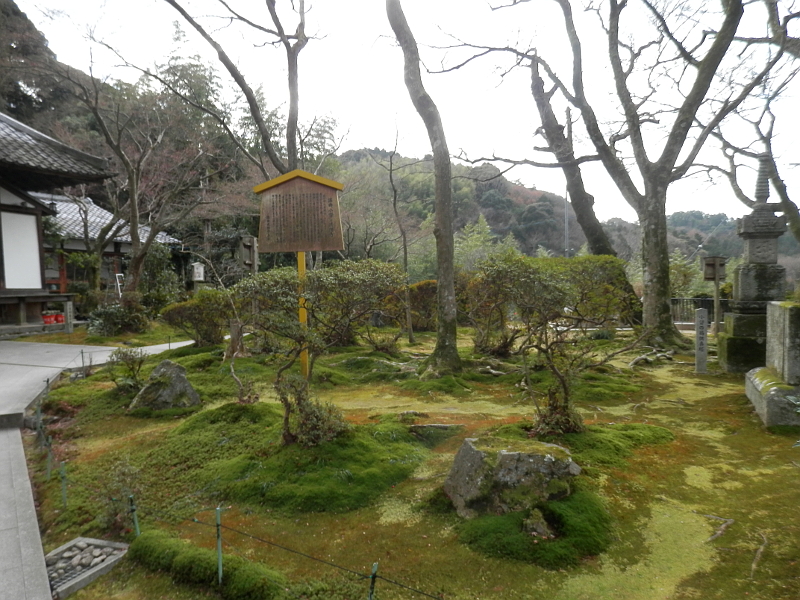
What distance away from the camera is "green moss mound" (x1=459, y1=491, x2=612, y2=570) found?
3195mm

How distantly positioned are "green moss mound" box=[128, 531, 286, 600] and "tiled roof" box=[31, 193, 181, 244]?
18756mm

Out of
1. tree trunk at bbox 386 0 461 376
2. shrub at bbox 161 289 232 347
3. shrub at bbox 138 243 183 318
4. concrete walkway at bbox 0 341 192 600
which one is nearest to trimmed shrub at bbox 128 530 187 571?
concrete walkway at bbox 0 341 192 600

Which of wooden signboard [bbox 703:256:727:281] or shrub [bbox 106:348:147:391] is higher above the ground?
wooden signboard [bbox 703:256:727:281]

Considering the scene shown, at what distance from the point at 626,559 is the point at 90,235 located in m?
22.8

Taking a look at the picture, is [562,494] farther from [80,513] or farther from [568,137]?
[568,137]

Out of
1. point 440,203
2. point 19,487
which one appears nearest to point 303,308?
point 19,487

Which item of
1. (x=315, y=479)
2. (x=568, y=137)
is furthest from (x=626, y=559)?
(x=568, y=137)

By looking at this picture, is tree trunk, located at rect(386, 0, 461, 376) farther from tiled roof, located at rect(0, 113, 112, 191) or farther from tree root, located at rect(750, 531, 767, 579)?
tiled roof, located at rect(0, 113, 112, 191)

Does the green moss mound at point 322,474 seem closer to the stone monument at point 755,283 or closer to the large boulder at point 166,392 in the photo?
the large boulder at point 166,392

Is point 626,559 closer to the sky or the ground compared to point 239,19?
closer to the ground

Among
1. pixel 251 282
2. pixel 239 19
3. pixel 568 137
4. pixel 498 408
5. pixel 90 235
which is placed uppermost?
pixel 239 19

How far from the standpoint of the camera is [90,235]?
68.0ft

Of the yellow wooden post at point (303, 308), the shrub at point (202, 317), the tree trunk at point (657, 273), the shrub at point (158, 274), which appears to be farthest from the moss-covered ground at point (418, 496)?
the shrub at point (158, 274)

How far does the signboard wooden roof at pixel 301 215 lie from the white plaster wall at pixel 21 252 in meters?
9.79
